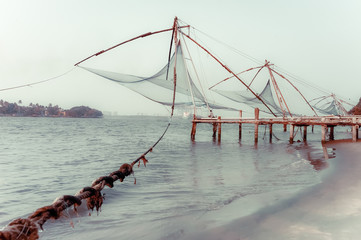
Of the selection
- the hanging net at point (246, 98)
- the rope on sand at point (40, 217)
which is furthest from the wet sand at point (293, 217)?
the hanging net at point (246, 98)

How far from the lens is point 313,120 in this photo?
797 inches

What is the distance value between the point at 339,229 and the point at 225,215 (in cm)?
182

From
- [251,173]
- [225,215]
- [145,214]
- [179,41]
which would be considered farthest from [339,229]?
[179,41]

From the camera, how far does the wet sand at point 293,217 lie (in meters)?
3.76

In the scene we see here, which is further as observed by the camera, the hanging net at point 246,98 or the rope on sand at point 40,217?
the hanging net at point 246,98

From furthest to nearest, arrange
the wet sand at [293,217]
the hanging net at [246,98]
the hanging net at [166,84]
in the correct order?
the hanging net at [246,98] < the hanging net at [166,84] < the wet sand at [293,217]

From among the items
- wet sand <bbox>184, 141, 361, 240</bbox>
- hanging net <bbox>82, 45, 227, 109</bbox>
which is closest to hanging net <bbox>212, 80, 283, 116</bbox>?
hanging net <bbox>82, 45, 227, 109</bbox>

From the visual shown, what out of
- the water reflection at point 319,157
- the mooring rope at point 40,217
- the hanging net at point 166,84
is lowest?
the water reflection at point 319,157

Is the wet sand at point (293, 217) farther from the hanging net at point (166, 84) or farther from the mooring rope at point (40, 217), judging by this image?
the hanging net at point (166, 84)

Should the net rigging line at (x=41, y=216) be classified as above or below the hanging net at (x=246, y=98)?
below

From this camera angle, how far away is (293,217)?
4.45 metres

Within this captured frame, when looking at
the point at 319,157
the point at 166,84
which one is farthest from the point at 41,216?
the point at 319,157

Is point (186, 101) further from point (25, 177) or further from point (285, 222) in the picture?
point (285, 222)

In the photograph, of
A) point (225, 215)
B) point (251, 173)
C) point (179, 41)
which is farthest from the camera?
point (179, 41)
